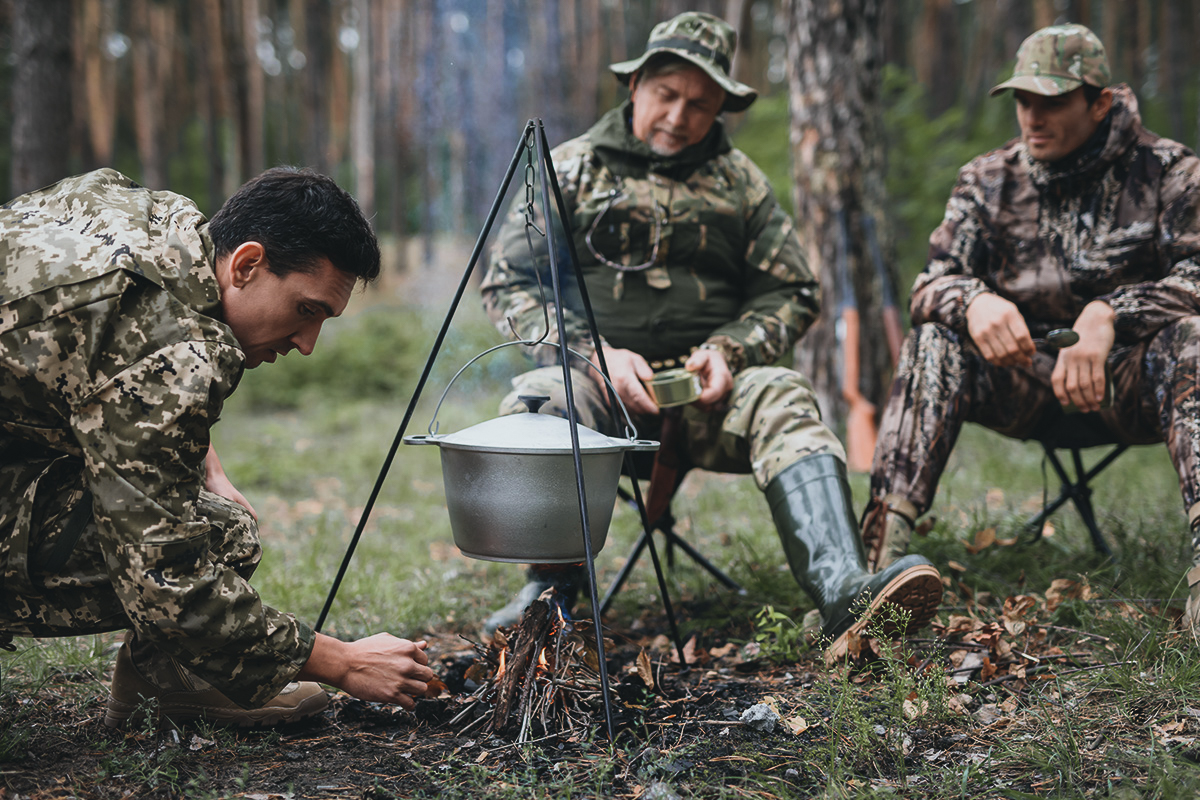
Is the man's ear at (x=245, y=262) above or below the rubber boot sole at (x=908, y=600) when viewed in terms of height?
above

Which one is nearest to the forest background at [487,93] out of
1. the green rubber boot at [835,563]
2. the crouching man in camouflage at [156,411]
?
the green rubber boot at [835,563]

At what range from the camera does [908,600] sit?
2.28 meters

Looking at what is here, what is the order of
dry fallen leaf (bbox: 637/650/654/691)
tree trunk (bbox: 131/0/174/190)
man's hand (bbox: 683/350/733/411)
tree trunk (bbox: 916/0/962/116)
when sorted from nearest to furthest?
1. dry fallen leaf (bbox: 637/650/654/691)
2. man's hand (bbox: 683/350/733/411)
3. tree trunk (bbox: 131/0/174/190)
4. tree trunk (bbox: 916/0/962/116)

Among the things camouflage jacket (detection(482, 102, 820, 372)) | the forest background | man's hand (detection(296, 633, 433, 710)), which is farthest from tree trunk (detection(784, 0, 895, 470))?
man's hand (detection(296, 633, 433, 710))

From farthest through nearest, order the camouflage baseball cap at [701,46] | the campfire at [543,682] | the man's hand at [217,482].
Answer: the camouflage baseball cap at [701,46] → the man's hand at [217,482] → the campfire at [543,682]

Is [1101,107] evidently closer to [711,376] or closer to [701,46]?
[701,46]

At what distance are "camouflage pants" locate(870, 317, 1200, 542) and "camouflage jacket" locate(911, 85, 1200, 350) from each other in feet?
0.35

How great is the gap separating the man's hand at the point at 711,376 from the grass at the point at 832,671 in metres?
0.73

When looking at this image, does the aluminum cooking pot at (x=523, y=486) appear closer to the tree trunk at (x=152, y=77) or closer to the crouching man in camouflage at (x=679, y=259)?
the crouching man in camouflage at (x=679, y=259)

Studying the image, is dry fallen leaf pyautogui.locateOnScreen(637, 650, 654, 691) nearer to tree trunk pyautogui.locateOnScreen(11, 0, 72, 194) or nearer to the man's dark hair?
the man's dark hair

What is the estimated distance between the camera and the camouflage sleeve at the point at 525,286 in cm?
317

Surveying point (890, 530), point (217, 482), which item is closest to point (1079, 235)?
point (890, 530)

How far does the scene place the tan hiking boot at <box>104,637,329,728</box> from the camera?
220 cm

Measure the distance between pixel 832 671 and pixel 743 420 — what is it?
85 cm
